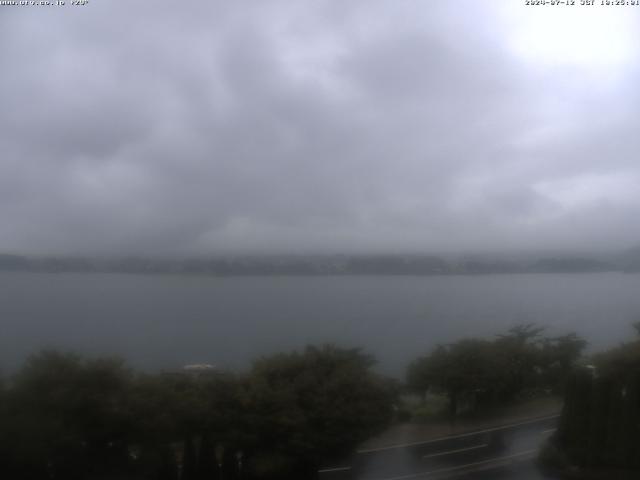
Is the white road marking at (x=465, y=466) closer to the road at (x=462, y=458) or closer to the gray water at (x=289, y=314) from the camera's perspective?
the road at (x=462, y=458)

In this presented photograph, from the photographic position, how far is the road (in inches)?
417

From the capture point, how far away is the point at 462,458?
11000 mm

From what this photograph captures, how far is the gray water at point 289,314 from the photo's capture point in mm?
12203

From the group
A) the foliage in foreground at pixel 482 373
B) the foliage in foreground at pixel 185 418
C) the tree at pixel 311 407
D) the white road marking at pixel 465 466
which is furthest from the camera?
the foliage in foreground at pixel 482 373

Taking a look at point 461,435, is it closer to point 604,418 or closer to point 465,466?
point 465,466

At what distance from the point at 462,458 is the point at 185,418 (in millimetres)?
4494

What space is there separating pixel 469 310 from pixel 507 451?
6131 mm

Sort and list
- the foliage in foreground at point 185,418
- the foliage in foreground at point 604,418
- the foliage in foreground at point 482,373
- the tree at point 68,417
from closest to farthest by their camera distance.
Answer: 1. the tree at point 68,417
2. the foliage in foreground at point 185,418
3. the foliage in foreground at point 604,418
4. the foliage in foreground at point 482,373

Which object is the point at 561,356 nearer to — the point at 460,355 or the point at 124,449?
the point at 460,355

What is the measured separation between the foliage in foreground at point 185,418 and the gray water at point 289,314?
600 millimetres

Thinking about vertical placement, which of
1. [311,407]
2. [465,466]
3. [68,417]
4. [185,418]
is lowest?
[465,466]

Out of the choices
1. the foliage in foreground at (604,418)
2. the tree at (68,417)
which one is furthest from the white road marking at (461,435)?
the tree at (68,417)

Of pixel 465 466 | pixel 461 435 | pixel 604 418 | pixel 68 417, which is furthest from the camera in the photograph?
pixel 461 435

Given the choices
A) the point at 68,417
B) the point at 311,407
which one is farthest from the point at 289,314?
the point at 68,417
